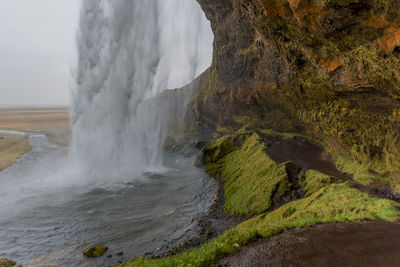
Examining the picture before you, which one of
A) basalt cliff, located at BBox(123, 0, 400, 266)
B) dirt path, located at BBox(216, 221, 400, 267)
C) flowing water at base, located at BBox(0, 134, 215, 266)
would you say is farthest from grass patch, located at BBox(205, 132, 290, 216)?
dirt path, located at BBox(216, 221, 400, 267)

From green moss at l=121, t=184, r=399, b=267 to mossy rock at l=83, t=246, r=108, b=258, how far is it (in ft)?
9.50

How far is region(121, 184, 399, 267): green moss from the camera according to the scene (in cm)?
702

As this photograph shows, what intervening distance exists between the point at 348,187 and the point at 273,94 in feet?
59.4

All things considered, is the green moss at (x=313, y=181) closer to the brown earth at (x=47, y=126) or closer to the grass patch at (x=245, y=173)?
the grass patch at (x=245, y=173)

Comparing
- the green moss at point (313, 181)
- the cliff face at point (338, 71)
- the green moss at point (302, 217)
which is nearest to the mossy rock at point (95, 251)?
the green moss at point (302, 217)

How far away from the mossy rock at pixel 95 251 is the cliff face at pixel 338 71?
16993mm

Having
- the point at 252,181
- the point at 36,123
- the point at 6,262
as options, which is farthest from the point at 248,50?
the point at 36,123

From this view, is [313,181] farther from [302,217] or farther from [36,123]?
[36,123]

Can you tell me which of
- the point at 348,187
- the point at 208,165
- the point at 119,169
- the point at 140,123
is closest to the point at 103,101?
the point at 140,123

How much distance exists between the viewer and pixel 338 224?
7.99 meters

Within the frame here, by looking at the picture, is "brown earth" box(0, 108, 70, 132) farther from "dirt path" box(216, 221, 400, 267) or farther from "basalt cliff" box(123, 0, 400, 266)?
"dirt path" box(216, 221, 400, 267)

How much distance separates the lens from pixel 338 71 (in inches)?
539

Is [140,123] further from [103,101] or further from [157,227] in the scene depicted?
[157,227]

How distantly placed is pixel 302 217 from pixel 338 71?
1002 centimetres
